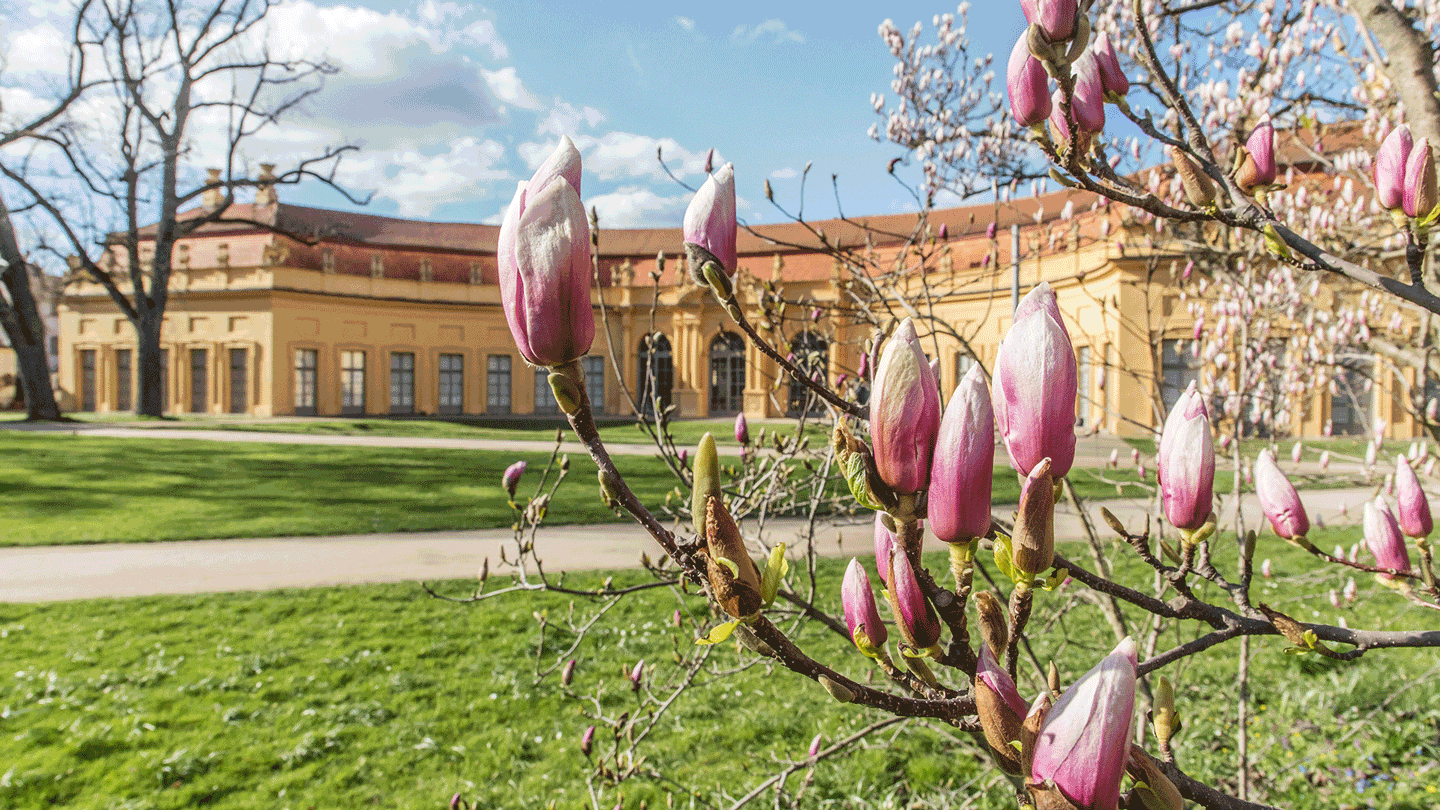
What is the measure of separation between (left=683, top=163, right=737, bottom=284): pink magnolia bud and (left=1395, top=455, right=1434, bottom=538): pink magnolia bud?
119 centimetres

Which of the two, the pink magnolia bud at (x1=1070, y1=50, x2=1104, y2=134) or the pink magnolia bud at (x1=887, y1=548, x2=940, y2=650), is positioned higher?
the pink magnolia bud at (x1=1070, y1=50, x2=1104, y2=134)

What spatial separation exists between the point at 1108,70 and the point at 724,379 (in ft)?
110

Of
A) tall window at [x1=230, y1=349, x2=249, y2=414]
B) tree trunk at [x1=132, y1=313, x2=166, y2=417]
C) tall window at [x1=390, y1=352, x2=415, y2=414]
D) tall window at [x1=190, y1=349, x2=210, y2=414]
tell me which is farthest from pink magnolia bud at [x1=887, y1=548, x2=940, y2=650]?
tall window at [x1=190, y1=349, x2=210, y2=414]

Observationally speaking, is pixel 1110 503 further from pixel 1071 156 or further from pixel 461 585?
pixel 1071 156

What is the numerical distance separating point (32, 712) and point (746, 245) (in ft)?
105

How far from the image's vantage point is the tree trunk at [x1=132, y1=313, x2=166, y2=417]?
25844mm

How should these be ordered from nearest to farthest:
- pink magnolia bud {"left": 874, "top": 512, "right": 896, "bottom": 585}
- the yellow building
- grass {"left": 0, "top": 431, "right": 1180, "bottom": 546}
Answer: pink magnolia bud {"left": 874, "top": 512, "right": 896, "bottom": 585} < grass {"left": 0, "top": 431, "right": 1180, "bottom": 546} < the yellow building

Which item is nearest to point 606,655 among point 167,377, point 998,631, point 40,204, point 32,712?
point 32,712

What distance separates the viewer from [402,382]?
3353 cm

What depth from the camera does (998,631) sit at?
676 mm

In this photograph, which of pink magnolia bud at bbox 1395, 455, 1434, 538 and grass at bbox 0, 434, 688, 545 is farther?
grass at bbox 0, 434, 688, 545

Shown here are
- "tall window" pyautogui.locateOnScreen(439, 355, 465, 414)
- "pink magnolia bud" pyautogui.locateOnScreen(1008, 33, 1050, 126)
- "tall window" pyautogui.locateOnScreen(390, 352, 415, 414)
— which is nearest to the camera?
"pink magnolia bud" pyautogui.locateOnScreen(1008, 33, 1050, 126)

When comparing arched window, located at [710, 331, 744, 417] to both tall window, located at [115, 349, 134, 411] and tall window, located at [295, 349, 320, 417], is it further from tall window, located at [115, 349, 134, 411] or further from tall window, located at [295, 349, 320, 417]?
tall window, located at [115, 349, 134, 411]

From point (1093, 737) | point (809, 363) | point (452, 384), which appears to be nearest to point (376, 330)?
point (452, 384)
